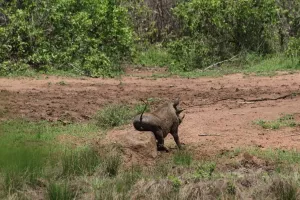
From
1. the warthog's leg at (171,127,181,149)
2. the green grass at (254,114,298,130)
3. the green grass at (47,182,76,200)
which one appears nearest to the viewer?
the green grass at (47,182,76,200)

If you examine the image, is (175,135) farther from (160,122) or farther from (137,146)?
(137,146)

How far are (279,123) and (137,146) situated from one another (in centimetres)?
286

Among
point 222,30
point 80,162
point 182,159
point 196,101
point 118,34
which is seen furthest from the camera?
point 222,30

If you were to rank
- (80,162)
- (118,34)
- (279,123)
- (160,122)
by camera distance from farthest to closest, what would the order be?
(118,34) < (279,123) < (160,122) < (80,162)

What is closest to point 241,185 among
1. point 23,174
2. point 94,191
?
point 94,191

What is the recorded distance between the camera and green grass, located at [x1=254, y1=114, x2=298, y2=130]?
9.09m

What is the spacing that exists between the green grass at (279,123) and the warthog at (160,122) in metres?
1.91

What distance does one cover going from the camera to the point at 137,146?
23.9 ft

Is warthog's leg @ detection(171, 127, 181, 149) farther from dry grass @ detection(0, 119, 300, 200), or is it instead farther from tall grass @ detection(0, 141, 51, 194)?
tall grass @ detection(0, 141, 51, 194)

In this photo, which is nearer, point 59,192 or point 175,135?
point 59,192

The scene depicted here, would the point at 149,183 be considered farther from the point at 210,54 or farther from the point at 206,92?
the point at 210,54

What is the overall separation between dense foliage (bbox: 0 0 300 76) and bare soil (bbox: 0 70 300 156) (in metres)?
1.65

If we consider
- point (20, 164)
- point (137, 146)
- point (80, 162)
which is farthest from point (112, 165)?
point (20, 164)

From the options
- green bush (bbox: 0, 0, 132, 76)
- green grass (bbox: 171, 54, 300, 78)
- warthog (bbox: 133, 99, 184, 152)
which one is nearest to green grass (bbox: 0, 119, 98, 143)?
warthog (bbox: 133, 99, 184, 152)
